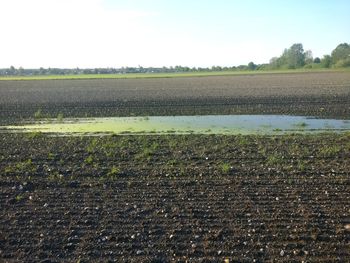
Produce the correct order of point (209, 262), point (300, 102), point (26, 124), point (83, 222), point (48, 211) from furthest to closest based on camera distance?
1. point (300, 102)
2. point (26, 124)
3. point (48, 211)
4. point (83, 222)
5. point (209, 262)

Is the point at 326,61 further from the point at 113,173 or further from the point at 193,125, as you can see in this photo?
the point at 113,173

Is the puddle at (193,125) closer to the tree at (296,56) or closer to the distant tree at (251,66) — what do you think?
the tree at (296,56)

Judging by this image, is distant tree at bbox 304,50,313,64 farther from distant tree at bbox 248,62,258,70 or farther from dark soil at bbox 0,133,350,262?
dark soil at bbox 0,133,350,262

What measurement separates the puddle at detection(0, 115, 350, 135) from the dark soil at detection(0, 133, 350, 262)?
4365 millimetres

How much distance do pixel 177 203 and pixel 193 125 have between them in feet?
44.1

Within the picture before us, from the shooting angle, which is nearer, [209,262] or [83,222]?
[209,262]

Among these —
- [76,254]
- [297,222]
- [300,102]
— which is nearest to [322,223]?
[297,222]

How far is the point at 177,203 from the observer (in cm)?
1021

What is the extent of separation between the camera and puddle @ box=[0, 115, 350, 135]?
21203 mm

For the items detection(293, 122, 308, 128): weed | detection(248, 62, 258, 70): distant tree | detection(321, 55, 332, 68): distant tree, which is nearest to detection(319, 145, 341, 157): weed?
detection(293, 122, 308, 128): weed

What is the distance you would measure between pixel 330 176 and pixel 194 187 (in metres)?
3.98

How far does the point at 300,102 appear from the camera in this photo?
114ft

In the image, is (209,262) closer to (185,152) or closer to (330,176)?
(330,176)

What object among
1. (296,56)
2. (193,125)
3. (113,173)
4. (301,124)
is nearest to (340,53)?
(296,56)
